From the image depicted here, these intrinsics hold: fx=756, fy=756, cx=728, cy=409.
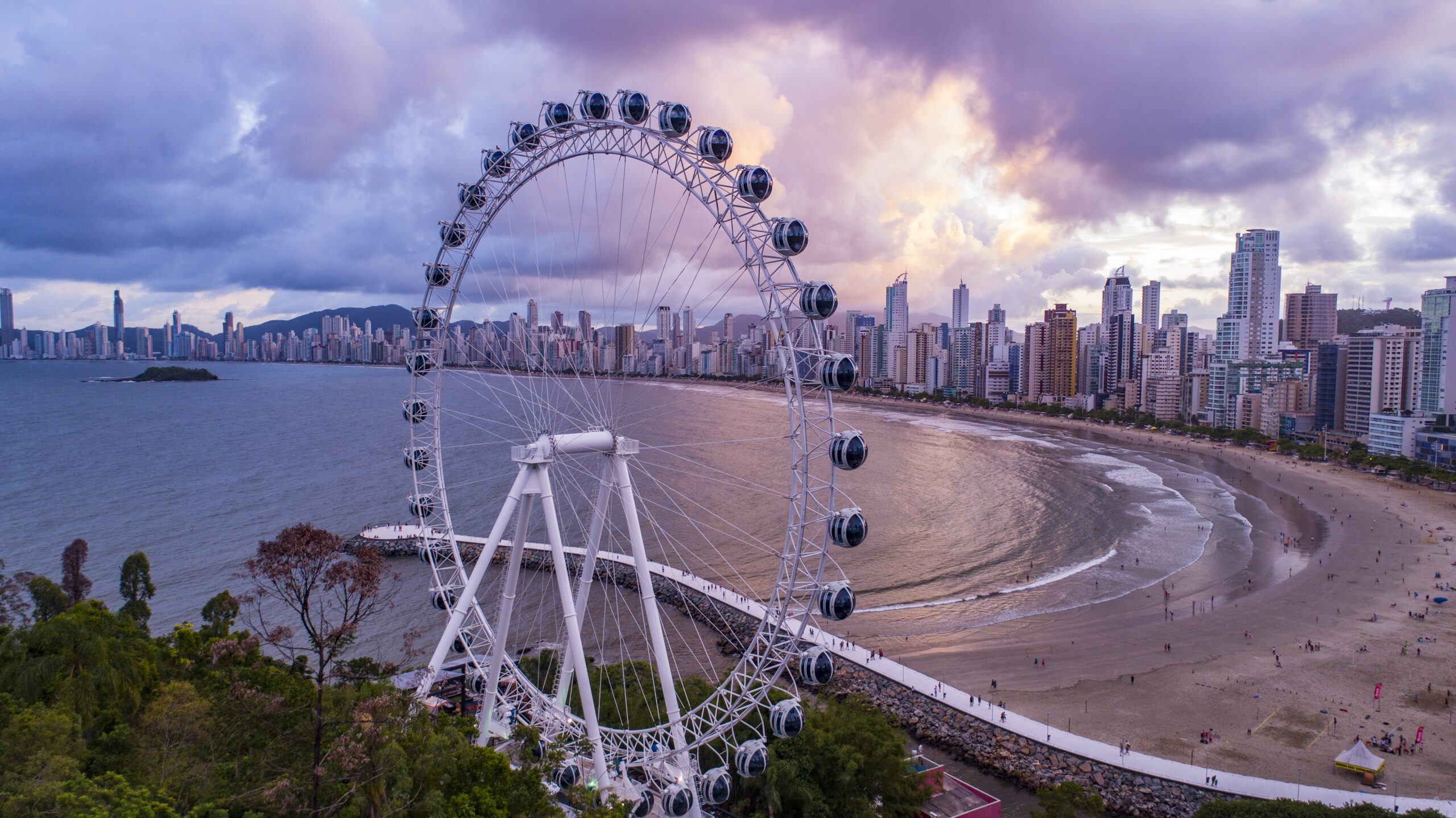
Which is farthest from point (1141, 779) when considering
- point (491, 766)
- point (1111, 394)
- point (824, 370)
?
point (1111, 394)

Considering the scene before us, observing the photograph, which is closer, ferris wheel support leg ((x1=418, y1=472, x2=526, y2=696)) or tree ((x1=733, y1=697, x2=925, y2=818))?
ferris wheel support leg ((x1=418, y1=472, x2=526, y2=696))

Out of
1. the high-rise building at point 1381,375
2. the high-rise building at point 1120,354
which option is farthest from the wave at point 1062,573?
the high-rise building at point 1120,354

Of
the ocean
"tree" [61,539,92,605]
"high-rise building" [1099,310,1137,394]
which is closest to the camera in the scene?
"tree" [61,539,92,605]

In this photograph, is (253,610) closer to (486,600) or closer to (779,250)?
(486,600)

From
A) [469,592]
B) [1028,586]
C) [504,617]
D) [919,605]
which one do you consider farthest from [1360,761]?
[469,592]

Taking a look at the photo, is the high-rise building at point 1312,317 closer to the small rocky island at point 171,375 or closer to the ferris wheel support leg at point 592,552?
the ferris wheel support leg at point 592,552

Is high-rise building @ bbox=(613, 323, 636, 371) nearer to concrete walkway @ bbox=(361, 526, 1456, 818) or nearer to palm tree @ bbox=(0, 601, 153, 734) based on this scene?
concrete walkway @ bbox=(361, 526, 1456, 818)

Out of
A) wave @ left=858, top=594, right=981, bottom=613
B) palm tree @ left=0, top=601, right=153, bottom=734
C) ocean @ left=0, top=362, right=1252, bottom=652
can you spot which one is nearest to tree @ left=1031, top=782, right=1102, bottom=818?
ocean @ left=0, top=362, right=1252, bottom=652

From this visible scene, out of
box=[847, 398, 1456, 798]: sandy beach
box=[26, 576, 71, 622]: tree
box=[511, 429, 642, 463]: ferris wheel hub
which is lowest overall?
box=[847, 398, 1456, 798]: sandy beach
